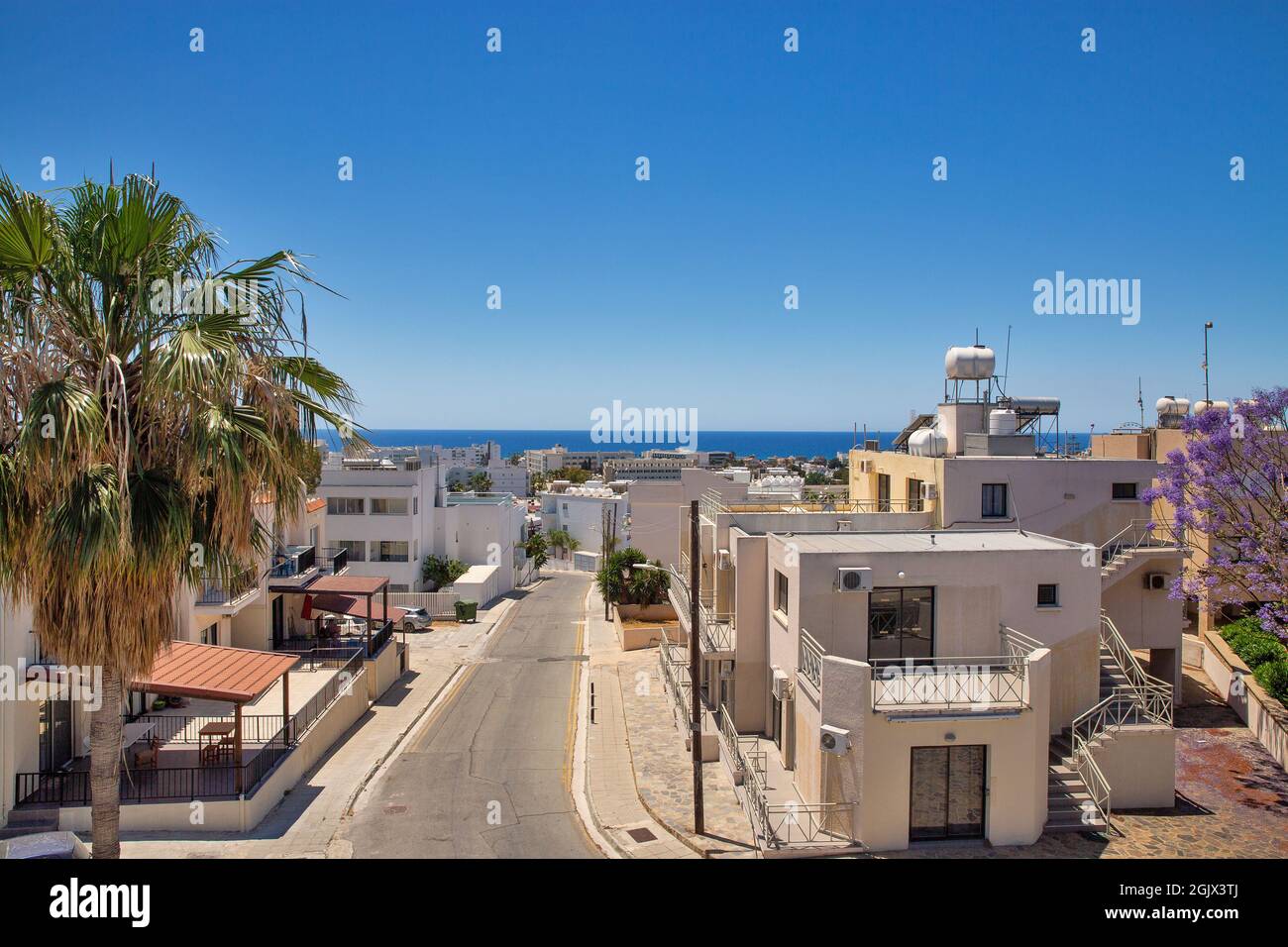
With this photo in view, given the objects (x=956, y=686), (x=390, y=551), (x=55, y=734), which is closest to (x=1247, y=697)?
(x=956, y=686)

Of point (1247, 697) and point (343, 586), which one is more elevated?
point (343, 586)

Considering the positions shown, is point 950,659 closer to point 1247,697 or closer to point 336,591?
point 1247,697

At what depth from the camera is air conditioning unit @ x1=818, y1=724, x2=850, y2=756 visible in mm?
14250

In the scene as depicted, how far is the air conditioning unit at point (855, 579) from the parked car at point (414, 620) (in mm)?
26545

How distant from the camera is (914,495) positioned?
27.6 meters

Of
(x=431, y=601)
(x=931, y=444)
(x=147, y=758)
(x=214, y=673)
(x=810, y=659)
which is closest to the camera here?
(x=147, y=758)

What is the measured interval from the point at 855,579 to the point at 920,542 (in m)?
3.87

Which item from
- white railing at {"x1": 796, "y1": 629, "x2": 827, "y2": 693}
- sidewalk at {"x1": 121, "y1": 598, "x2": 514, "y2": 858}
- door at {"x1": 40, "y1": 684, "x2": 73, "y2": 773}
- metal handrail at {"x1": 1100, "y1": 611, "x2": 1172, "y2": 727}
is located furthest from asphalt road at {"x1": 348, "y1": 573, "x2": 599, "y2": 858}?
metal handrail at {"x1": 1100, "y1": 611, "x2": 1172, "y2": 727}

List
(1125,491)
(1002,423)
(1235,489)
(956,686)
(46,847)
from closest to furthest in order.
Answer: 1. (46,847)
2. (956,686)
3. (1235,489)
4. (1125,491)
5. (1002,423)

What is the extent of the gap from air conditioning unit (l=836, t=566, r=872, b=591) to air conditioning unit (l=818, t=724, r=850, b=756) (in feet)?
10.1

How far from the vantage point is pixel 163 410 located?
7.57 m

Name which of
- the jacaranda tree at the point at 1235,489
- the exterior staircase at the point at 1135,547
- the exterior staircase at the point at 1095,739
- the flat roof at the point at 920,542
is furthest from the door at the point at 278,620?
the jacaranda tree at the point at 1235,489

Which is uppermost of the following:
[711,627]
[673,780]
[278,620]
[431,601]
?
[711,627]
